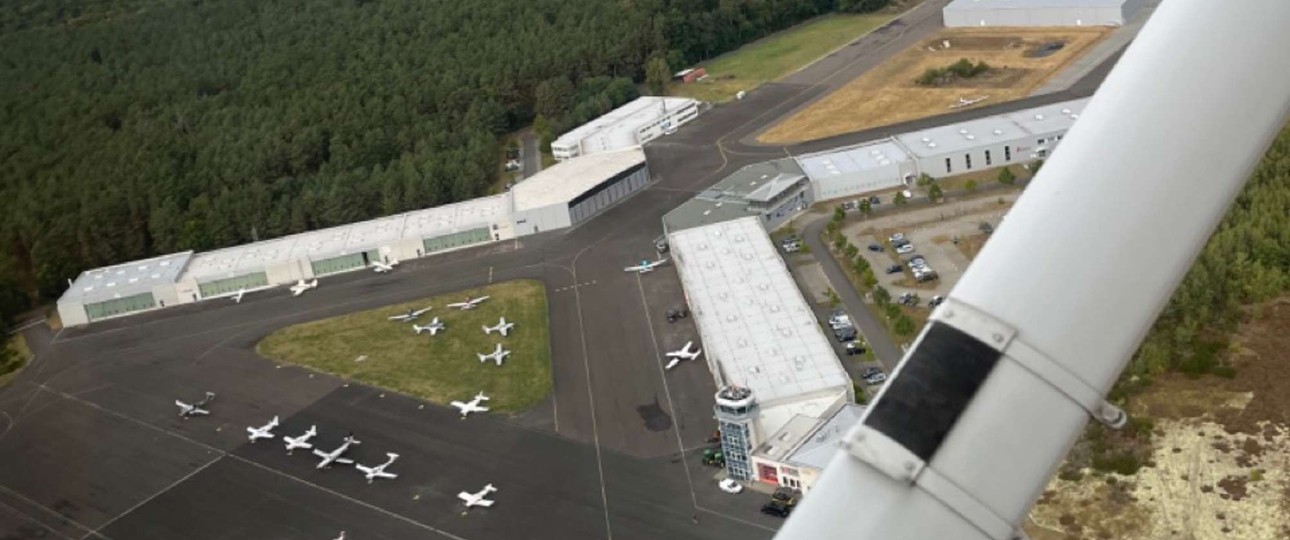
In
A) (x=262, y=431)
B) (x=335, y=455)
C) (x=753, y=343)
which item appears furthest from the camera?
(x=262, y=431)

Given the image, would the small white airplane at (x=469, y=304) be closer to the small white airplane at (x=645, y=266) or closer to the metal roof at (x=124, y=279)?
the small white airplane at (x=645, y=266)

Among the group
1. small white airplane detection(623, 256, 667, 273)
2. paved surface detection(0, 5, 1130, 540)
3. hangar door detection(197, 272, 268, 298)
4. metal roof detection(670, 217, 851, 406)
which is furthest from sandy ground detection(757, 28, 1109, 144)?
hangar door detection(197, 272, 268, 298)

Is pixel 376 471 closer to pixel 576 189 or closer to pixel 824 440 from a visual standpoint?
pixel 824 440

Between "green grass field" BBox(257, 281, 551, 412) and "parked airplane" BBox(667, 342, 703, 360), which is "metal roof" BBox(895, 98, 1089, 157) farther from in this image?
"green grass field" BBox(257, 281, 551, 412)

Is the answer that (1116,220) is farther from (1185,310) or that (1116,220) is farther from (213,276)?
(213,276)

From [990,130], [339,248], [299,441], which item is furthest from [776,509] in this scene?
[990,130]

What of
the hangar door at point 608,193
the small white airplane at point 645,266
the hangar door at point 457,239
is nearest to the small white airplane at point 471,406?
the small white airplane at point 645,266
